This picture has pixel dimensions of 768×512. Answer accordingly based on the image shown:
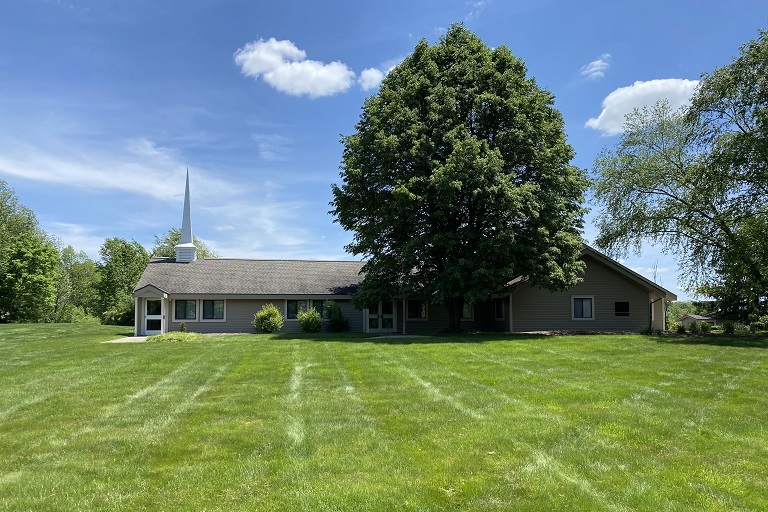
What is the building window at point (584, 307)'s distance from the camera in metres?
27.9

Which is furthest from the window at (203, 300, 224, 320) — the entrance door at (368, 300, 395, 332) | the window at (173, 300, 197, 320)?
the entrance door at (368, 300, 395, 332)

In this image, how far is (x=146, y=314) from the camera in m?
28.0

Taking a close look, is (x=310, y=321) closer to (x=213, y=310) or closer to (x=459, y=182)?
(x=213, y=310)

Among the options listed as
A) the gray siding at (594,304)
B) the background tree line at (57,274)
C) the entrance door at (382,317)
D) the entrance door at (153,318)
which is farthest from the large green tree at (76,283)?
the gray siding at (594,304)

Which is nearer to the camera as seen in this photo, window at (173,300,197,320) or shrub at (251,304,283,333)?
shrub at (251,304,283,333)

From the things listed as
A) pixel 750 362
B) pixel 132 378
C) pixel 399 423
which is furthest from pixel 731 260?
pixel 132 378

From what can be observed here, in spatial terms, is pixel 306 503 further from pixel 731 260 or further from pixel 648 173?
pixel 648 173

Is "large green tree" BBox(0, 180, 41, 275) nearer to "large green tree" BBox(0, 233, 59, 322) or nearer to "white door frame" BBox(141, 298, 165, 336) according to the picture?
"large green tree" BBox(0, 233, 59, 322)

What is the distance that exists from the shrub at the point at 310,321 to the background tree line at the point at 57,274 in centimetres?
1883

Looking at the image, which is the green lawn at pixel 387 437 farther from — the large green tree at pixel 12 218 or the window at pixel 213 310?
the large green tree at pixel 12 218

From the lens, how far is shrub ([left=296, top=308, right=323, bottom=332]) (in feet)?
89.6

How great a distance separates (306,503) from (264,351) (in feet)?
40.8

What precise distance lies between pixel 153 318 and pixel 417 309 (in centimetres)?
→ 1415

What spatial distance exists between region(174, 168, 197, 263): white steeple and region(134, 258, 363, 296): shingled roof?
0.46 metres
